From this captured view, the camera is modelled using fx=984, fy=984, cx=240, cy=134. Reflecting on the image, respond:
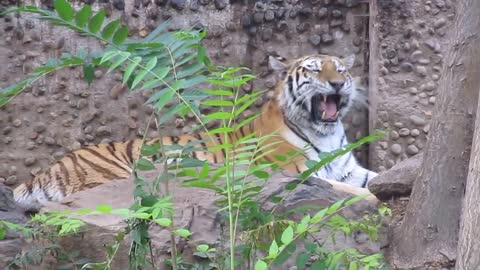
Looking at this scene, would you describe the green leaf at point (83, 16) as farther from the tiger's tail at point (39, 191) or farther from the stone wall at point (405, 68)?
the stone wall at point (405, 68)

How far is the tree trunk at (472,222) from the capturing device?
3.00m

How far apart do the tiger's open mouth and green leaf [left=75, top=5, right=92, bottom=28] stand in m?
4.24

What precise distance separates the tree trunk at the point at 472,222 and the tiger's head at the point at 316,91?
13.5ft

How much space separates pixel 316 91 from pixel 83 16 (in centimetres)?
423

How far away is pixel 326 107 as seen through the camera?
735 centimetres

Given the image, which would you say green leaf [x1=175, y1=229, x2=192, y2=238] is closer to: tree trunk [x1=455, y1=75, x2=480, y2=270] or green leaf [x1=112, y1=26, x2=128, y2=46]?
green leaf [x1=112, y1=26, x2=128, y2=46]

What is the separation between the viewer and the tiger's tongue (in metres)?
7.34

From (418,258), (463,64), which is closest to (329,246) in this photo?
(418,258)

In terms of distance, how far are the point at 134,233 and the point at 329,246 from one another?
1171mm

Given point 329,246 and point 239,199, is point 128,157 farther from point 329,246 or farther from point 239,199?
point 239,199

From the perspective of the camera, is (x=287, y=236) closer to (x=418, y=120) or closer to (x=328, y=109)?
(x=328, y=109)

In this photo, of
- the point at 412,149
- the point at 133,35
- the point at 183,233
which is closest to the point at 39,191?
the point at 133,35

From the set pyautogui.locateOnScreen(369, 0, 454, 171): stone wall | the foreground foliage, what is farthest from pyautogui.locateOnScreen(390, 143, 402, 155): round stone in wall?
the foreground foliage

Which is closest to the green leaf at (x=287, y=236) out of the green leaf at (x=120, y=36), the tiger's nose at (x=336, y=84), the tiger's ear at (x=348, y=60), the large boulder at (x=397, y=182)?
the green leaf at (x=120, y=36)
